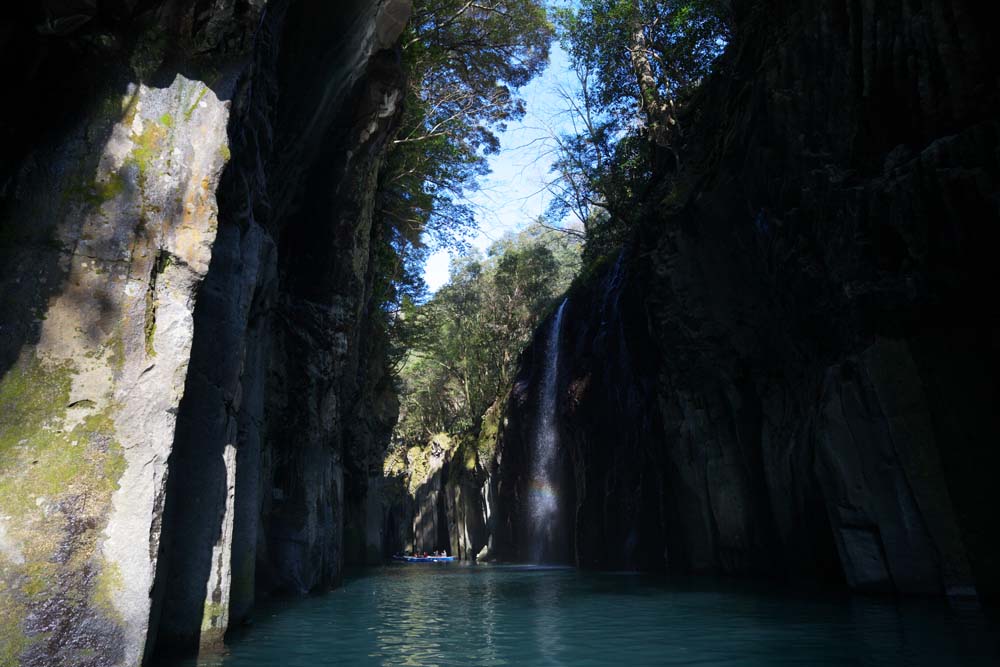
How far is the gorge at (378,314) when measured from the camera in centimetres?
460

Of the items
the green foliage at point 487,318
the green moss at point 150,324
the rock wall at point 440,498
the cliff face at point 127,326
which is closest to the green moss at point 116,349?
the cliff face at point 127,326

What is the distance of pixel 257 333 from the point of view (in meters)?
7.94

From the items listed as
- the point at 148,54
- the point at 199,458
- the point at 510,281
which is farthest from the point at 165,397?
the point at 510,281

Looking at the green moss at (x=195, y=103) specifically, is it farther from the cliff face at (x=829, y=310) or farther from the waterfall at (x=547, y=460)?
the waterfall at (x=547, y=460)

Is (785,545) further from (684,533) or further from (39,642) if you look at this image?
(39,642)

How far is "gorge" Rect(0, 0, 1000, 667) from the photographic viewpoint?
460 centimetres

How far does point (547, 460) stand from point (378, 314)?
27.5ft

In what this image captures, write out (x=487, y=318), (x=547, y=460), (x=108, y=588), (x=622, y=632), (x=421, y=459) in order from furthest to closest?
(x=421, y=459) < (x=487, y=318) < (x=547, y=460) < (x=622, y=632) < (x=108, y=588)

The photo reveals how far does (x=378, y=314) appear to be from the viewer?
20.8m

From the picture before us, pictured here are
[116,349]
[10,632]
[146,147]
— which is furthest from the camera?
[146,147]

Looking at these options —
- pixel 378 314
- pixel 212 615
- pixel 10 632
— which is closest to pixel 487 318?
pixel 378 314

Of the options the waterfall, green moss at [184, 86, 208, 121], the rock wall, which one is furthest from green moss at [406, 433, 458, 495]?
green moss at [184, 86, 208, 121]

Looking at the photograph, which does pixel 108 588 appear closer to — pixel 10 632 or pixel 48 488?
pixel 10 632

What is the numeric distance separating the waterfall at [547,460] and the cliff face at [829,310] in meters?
6.42
